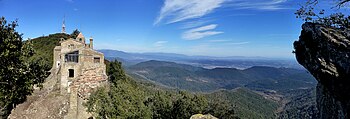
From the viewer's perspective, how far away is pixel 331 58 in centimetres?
901

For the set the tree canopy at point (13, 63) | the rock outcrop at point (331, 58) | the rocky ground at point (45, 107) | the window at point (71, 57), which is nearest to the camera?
the rock outcrop at point (331, 58)

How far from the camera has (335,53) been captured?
880 centimetres

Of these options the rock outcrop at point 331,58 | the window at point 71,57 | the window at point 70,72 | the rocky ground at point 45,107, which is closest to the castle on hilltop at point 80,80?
the window at point 70,72

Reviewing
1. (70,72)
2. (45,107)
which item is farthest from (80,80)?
(45,107)

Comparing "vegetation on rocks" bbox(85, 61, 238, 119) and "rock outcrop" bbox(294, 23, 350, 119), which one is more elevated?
"rock outcrop" bbox(294, 23, 350, 119)

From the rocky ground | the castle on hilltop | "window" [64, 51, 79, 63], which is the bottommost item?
the rocky ground

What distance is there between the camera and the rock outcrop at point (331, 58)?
8.60m

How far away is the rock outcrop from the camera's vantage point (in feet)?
28.2

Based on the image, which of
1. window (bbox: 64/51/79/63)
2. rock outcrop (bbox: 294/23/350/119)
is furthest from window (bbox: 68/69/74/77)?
rock outcrop (bbox: 294/23/350/119)

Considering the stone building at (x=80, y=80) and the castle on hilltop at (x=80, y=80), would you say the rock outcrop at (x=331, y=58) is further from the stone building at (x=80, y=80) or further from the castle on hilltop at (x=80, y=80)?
the stone building at (x=80, y=80)

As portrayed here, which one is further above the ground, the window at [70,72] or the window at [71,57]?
the window at [71,57]

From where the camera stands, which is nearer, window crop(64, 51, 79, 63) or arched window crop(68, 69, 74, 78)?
arched window crop(68, 69, 74, 78)

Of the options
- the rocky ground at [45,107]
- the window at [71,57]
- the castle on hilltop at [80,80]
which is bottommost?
the rocky ground at [45,107]

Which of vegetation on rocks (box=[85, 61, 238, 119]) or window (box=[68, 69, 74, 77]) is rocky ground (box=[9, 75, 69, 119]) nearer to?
window (box=[68, 69, 74, 77])
